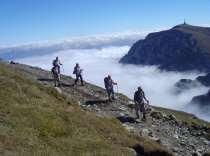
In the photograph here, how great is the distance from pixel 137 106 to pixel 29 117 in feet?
46.8

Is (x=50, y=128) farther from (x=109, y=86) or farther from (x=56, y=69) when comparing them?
(x=56, y=69)

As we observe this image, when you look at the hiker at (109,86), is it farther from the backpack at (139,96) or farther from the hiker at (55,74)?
the backpack at (139,96)

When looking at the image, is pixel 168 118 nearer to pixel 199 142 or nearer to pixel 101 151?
pixel 199 142

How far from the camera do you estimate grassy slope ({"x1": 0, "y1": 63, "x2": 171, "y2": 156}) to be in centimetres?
2189

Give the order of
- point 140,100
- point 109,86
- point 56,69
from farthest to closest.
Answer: point 56,69
point 109,86
point 140,100

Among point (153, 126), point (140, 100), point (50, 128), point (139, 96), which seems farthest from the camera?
point (140, 100)

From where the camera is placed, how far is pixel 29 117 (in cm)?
2548

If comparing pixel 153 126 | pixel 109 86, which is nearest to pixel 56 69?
pixel 109 86

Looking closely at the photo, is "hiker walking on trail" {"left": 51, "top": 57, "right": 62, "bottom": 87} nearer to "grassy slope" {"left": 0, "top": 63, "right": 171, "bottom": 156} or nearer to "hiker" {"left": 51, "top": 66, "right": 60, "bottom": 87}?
"hiker" {"left": 51, "top": 66, "right": 60, "bottom": 87}

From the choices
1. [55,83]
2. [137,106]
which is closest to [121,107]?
[137,106]

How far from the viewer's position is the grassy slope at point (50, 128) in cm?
2189

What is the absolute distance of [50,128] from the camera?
81.0ft

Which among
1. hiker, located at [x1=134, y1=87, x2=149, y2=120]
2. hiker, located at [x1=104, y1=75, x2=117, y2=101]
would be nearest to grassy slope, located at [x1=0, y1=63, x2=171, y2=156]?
hiker, located at [x1=134, y1=87, x2=149, y2=120]

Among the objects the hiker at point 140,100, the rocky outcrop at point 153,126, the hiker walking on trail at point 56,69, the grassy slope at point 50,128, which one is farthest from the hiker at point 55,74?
the grassy slope at point 50,128
